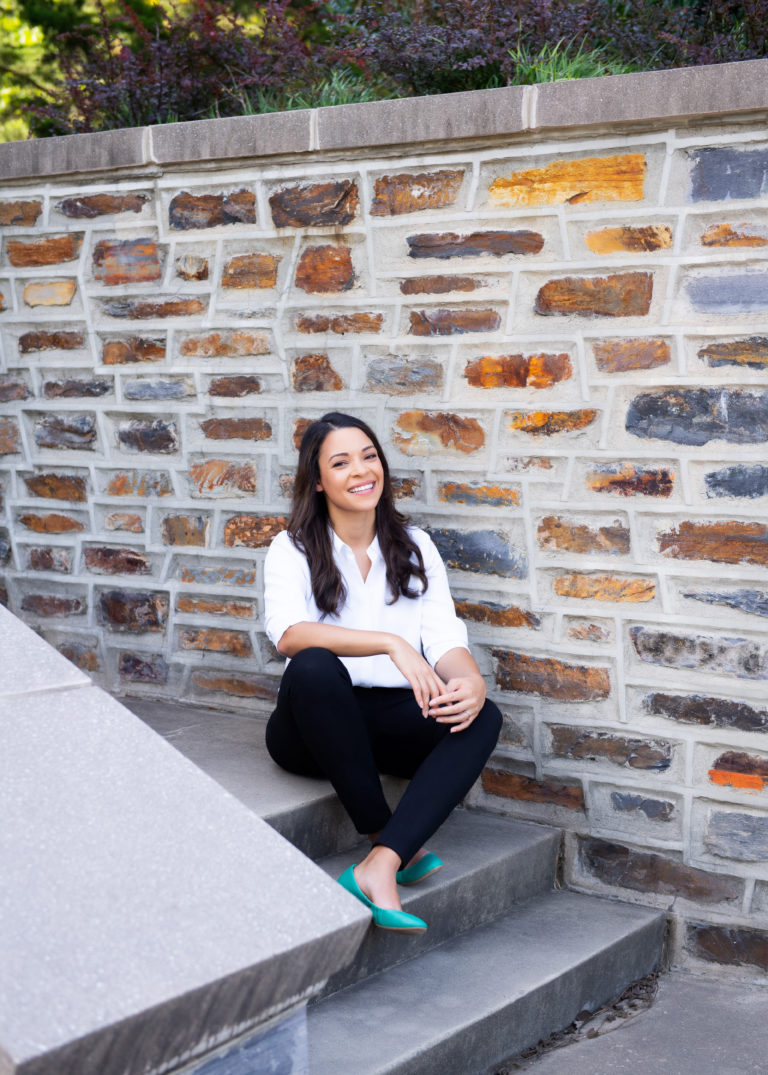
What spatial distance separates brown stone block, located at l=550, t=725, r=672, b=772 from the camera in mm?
2605

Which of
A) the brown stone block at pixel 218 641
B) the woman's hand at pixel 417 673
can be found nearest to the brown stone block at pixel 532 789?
the woman's hand at pixel 417 673

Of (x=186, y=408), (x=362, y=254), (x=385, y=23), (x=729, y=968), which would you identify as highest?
(x=385, y=23)

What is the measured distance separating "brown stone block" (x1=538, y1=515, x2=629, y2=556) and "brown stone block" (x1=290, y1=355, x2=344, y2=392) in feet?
2.37

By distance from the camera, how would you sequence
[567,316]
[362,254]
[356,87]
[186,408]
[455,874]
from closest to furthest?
[455,874], [567,316], [362,254], [186,408], [356,87]

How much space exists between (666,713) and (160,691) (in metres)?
1.63

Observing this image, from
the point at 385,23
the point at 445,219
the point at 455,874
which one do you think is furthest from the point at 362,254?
the point at 455,874

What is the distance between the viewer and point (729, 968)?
2580 mm

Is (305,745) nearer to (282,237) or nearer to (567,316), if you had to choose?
(567,316)

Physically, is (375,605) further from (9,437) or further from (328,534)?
(9,437)

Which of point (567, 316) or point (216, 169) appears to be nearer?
point (567, 316)

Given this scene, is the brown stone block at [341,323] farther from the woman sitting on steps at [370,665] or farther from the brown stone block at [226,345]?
the woman sitting on steps at [370,665]

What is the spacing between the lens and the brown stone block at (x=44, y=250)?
3301mm

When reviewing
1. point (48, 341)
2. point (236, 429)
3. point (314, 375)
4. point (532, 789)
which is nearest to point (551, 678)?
point (532, 789)

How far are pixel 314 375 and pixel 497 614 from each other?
2.81 feet
